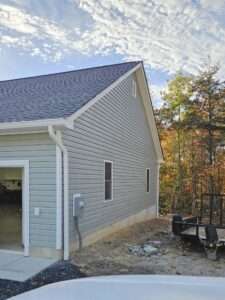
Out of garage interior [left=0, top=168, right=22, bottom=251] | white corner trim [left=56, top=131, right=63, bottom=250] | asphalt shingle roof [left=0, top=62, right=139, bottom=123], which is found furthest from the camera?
garage interior [left=0, top=168, right=22, bottom=251]

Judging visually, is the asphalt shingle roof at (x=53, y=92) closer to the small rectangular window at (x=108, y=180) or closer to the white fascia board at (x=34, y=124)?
the white fascia board at (x=34, y=124)

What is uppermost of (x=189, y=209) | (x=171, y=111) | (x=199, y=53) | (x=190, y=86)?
(x=199, y=53)

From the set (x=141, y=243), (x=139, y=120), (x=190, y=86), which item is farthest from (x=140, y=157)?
(x=190, y=86)

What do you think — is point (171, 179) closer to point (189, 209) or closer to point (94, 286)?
point (189, 209)

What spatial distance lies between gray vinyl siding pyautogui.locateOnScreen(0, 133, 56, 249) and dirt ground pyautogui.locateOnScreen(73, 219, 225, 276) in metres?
0.81

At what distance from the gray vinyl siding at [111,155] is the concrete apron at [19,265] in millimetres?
944

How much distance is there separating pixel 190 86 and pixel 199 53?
207 cm

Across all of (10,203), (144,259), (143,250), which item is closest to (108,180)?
(143,250)

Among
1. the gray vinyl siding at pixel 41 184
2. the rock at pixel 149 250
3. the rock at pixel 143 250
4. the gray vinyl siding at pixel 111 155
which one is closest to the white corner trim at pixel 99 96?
the gray vinyl siding at pixel 111 155

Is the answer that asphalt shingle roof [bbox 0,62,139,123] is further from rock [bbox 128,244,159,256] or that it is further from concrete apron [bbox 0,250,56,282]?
rock [bbox 128,244,159,256]

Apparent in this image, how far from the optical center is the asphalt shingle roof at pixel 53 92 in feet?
21.1

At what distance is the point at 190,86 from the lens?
18.9m

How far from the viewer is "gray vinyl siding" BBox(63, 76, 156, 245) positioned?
6921 mm

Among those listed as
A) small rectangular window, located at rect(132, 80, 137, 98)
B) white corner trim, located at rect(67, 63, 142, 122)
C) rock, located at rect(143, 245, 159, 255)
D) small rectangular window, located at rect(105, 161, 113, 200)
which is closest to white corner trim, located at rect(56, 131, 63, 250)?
white corner trim, located at rect(67, 63, 142, 122)
